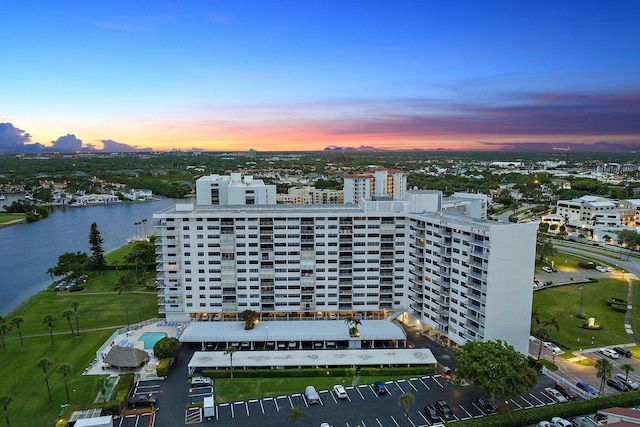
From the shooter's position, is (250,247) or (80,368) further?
(250,247)

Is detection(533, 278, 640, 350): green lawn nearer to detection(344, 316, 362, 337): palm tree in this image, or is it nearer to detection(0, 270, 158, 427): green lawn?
detection(344, 316, 362, 337): palm tree

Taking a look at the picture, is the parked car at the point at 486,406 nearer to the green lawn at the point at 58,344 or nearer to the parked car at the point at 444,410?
the parked car at the point at 444,410

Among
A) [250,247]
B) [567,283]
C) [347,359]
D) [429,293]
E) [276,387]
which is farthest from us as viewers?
[567,283]

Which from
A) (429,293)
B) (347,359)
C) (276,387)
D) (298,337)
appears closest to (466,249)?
(429,293)

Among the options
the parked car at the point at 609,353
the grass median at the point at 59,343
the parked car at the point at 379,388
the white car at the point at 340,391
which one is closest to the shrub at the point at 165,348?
the grass median at the point at 59,343

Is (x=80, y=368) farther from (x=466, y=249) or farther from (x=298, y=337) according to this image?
(x=466, y=249)

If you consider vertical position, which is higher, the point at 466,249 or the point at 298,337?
the point at 466,249
